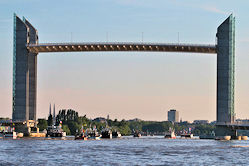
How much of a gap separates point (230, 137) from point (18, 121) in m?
55.9

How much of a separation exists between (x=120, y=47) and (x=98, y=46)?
6233mm

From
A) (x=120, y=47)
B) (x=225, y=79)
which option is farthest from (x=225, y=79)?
(x=120, y=47)

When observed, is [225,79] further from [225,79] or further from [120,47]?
[120,47]

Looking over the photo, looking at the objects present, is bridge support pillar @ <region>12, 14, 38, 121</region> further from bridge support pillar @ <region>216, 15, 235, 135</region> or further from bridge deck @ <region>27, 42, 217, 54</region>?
bridge support pillar @ <region>216, 15, 235, 135</region>

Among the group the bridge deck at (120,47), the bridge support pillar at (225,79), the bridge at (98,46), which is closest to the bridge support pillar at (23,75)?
the bridge at (98,46)

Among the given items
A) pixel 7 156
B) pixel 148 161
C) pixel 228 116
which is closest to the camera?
pixel 148 161

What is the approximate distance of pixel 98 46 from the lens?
18700 centimetres

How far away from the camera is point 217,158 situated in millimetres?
88500

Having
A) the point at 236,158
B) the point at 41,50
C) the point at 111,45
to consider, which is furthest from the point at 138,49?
the point at 236,158

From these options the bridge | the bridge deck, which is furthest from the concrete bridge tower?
the bridge deck

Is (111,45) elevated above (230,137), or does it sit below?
above

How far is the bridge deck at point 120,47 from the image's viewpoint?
178000mm

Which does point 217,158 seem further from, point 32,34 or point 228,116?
point 32,34

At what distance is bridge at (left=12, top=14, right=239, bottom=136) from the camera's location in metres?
169
